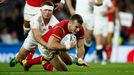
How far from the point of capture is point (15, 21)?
26969mm

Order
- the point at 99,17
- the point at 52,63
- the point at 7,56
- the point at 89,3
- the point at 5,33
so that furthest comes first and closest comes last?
the point at 5,33 < the point at 7,56 < the point at 99,17 < the point at 89,3 < the point at 52,63

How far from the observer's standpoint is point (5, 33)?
2630 cm

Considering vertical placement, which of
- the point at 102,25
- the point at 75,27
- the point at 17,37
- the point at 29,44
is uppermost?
the point at 75,27

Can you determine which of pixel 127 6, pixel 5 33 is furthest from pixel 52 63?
pixel 127 6

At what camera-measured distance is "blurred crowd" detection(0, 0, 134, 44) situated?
26.4 m

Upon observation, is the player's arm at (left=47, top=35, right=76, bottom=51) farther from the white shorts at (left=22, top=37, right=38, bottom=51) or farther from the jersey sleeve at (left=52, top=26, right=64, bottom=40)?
the white shorts at (left=22, top=37, right=38, bottom=51)

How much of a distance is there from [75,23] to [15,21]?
1346 centimetres

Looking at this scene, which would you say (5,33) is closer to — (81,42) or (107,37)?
(107,37)

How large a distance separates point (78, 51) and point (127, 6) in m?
16.0

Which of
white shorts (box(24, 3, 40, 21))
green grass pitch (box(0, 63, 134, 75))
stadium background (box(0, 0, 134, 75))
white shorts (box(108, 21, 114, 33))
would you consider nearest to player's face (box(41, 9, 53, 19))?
green grass pitch (box(0, 63, 134, 75))

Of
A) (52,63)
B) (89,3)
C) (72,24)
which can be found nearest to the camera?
(72,24)

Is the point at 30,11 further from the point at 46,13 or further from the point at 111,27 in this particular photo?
the point at 111,27

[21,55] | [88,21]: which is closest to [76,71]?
[21,55]

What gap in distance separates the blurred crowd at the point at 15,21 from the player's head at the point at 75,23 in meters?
11.3
